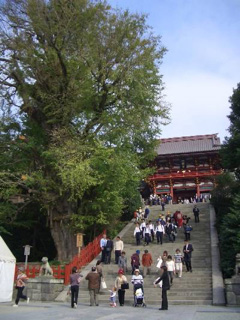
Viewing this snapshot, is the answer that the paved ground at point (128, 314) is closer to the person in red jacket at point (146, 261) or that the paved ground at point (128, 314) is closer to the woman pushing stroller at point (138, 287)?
the woman pushing stroller at point (138, 287)

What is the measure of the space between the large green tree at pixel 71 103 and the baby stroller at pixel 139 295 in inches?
289

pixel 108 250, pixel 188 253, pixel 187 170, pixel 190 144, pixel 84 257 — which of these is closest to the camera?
pixel 188 253

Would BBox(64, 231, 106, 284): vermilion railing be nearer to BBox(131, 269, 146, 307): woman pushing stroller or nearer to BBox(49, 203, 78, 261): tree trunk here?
BBox(49, 203, 78, 261): tree trunk

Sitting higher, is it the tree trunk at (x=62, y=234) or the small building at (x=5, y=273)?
the tree trunk at (x=62, y=234)

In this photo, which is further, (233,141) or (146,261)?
(233,141)

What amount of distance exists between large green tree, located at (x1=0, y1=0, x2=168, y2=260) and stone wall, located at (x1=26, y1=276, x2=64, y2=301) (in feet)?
16.4

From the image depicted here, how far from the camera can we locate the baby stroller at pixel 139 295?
1359 centimetres

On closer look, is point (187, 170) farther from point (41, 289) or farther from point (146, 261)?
point (41, 289)

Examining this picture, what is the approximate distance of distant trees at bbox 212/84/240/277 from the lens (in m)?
16.6

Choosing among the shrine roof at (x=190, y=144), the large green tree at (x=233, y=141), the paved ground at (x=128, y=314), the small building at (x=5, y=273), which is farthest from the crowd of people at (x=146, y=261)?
the shrine roof at (x=190, y=144)

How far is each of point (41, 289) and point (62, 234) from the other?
5712mm

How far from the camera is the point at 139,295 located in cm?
1362

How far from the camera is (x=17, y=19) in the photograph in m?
22.1

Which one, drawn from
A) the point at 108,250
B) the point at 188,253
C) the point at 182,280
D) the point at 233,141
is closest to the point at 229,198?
the point at 233,141
